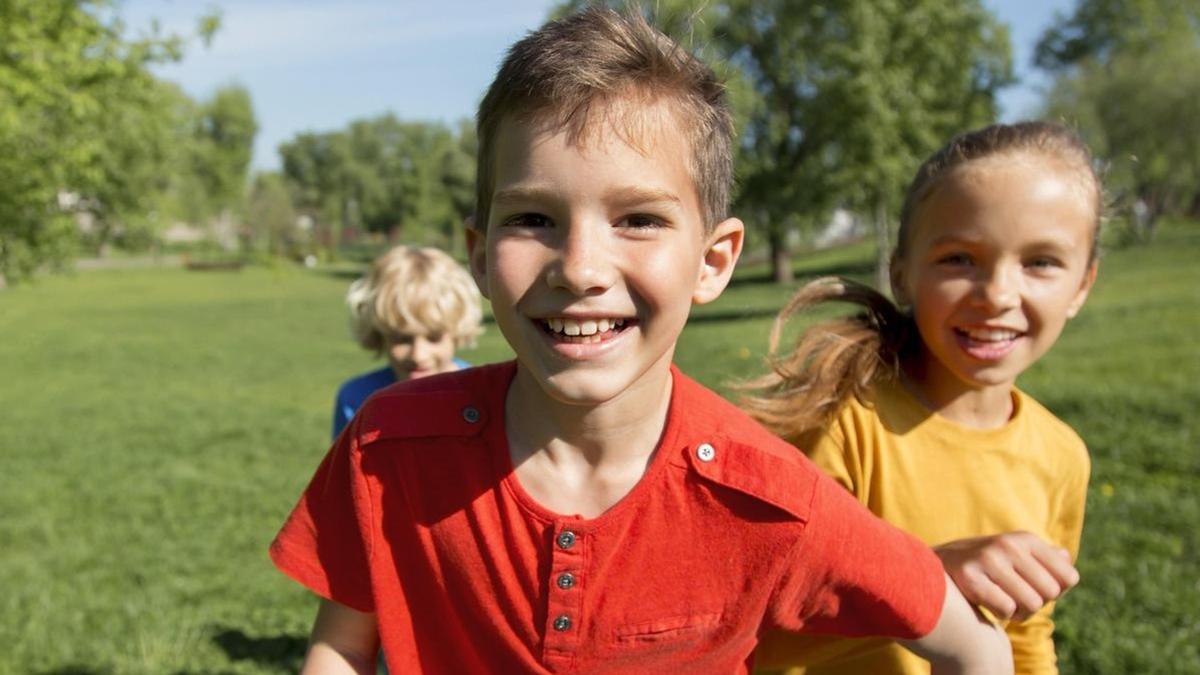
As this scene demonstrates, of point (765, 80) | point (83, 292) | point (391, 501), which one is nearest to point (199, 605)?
point (391, 501)

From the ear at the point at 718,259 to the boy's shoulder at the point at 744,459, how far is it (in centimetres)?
17

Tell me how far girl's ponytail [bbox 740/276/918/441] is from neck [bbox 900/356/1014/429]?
0.09 metres

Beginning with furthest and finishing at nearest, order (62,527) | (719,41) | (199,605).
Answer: (62,527) → (199,605) → (719,41)

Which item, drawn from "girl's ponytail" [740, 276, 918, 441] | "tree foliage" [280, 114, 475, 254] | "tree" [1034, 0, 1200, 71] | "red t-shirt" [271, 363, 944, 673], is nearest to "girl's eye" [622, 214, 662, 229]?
"red t-shirt" [271, 363, 944, 673]

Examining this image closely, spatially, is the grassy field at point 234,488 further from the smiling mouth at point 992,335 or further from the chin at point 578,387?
the chin at point 578,387

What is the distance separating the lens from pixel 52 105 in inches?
318

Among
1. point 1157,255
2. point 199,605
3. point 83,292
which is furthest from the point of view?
point 83,292

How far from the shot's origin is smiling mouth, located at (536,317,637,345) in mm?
1526

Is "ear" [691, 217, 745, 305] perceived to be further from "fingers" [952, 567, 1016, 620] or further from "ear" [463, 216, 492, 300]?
"fingers" [952, 567, 1016, 620]

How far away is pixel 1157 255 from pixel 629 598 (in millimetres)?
33230

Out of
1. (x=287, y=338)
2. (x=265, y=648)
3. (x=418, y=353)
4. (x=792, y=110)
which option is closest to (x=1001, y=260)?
(x=418, y=353)

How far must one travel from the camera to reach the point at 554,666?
5.25 ft

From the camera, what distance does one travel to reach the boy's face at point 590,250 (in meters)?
1.49

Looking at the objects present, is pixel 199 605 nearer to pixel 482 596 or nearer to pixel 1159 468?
pixel 482 596
